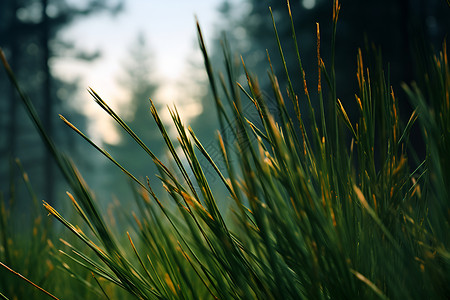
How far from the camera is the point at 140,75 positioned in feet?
87.1

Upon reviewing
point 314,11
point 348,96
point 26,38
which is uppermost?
point 26,38

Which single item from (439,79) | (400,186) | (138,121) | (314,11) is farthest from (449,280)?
(138,121)

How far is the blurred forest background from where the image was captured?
5.66 m

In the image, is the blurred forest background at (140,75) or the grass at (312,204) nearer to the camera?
the grass at (312,204)

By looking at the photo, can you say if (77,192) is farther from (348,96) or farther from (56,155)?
(348,96)

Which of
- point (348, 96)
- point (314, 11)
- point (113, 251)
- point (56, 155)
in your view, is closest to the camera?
point (56, 155)

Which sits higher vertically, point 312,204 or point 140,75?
point 140,75

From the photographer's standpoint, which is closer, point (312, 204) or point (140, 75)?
point (312, 204)

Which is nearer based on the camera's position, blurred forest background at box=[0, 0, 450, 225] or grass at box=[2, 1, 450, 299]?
grass at box=[2, 1, 450, 299]

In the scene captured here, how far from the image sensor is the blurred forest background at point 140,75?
5660 mm

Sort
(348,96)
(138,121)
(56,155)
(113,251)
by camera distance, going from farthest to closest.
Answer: (138,121), (348,96), (113,251), (56,155)

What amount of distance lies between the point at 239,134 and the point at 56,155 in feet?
0.65

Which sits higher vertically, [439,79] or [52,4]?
[52,4]

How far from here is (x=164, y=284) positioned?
567 millimetres
